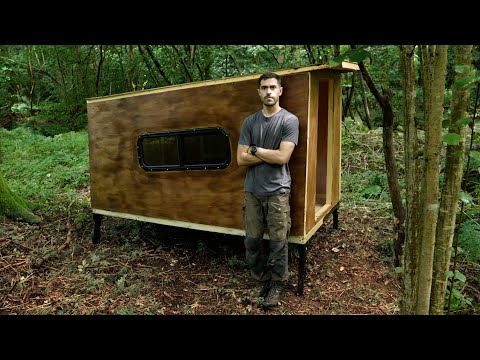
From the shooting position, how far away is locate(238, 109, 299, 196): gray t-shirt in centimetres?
349

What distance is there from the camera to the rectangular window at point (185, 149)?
4098 millimetres

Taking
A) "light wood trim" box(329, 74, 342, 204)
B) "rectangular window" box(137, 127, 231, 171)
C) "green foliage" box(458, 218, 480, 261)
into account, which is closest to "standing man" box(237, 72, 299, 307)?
"rectangular window" box(137, 127, 231, 171)

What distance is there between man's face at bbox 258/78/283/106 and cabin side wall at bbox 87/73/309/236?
0.66 ft

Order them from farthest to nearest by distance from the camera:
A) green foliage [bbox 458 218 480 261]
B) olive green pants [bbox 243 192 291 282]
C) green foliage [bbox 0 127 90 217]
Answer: green foliage [bbox 0 127 90 217] < green foliage [bbox 458 218 480 261] < olive green pants [bbox 243 192 291 282]

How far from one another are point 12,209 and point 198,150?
346 cm

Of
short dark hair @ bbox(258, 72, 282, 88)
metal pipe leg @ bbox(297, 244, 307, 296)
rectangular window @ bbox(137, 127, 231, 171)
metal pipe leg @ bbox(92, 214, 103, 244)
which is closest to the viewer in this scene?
short dark hair @ bbox(258, 72, 282, 88)

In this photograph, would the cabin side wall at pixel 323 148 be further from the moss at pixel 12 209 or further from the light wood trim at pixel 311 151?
the moss at pixel 12 209

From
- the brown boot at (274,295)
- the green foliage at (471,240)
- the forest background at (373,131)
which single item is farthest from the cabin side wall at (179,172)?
the green foliage at (471,240)

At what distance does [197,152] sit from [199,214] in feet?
2.56

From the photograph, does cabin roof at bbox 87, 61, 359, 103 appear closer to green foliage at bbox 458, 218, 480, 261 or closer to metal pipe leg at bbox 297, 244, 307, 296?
metal pipe leg at bbox 297, 244, 307, 296

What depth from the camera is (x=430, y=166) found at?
151 cm

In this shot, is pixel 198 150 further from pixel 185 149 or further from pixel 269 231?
pixel 269 231
